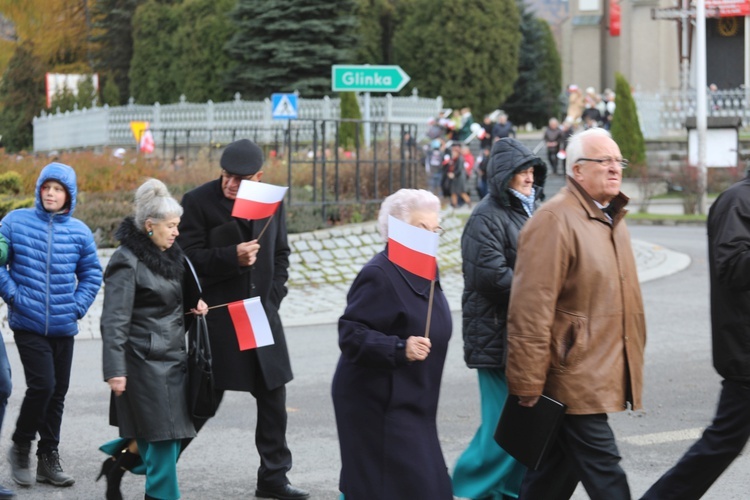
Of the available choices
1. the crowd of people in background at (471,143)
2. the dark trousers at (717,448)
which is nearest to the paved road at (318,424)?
the dark trousers at (717,448)

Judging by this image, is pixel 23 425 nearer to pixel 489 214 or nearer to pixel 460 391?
pixel 489 214

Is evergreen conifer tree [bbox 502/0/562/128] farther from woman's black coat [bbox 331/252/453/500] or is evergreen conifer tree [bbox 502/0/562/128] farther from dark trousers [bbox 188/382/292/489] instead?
woman's black coat [bbox 331/252/453/500]

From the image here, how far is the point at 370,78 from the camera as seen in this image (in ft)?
69.7

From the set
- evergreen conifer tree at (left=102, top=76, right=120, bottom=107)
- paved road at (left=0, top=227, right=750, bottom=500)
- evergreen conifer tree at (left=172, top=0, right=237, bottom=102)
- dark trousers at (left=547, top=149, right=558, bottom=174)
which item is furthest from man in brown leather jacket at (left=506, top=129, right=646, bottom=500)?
evergreen conifer tree at (left=102, top=76, right=120, bottom=107)

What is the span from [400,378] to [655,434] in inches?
124

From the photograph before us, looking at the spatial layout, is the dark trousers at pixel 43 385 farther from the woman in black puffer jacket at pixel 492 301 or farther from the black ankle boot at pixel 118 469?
the woman in black puffer jacket at pixel 492 301

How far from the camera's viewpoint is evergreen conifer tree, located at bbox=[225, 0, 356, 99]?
4031 cm

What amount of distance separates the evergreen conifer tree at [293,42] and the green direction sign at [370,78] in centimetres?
1886

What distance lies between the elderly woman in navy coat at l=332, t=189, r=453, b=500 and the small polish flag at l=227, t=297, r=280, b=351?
1.29 metres

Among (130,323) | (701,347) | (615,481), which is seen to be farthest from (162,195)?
(701,347)

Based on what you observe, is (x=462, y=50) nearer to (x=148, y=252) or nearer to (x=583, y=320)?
(x=148, y=252)

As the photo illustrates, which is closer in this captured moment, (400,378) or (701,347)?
(400,378)

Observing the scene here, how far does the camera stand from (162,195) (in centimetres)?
571

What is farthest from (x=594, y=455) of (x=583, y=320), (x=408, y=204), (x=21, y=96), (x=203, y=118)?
(x=21, y=96)
